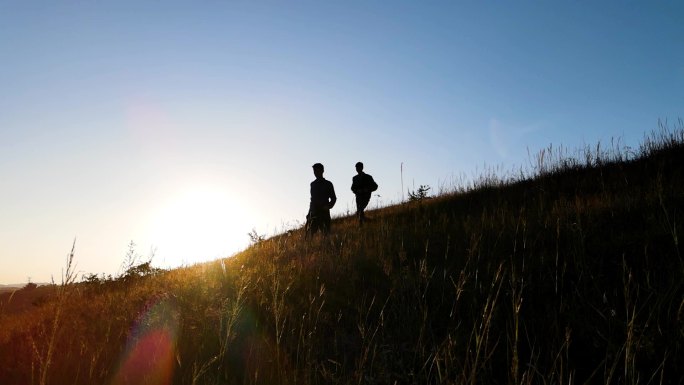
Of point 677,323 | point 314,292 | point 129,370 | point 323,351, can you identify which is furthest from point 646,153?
point 129,370

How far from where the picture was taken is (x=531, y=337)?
283 cm

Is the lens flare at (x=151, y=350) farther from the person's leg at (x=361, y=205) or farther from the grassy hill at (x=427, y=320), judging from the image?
the person's leg at (x=361, y=205)

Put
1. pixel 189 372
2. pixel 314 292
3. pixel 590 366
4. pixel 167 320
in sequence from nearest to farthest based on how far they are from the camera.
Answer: pixel 590 366, pixel 189 372, pixel 167 320, pixel 314 292

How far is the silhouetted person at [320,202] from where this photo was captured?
9703 millimetres

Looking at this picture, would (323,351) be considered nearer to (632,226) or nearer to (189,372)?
(189,372)

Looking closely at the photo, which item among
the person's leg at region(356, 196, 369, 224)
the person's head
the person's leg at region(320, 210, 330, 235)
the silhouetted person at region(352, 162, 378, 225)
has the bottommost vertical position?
the person's leg at region(320, 210, 330, 235)

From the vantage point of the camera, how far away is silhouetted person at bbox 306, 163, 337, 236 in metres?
9.70

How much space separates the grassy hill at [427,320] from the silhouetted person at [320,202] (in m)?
3.81

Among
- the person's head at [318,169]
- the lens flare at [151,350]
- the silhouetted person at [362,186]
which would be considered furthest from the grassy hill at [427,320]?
the silhouetted person at [362,186]

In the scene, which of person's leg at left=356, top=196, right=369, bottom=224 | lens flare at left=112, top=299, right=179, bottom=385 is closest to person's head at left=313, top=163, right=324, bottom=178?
person's leg at left=356, top=196, right=369, bottom=224

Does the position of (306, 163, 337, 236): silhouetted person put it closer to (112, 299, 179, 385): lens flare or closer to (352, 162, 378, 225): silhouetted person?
(352, 162, 378, 225): silhouetted person

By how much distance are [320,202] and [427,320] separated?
6.67 meters

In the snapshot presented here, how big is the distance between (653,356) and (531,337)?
0.69 meters

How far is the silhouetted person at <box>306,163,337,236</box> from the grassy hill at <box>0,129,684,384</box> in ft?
12.5
